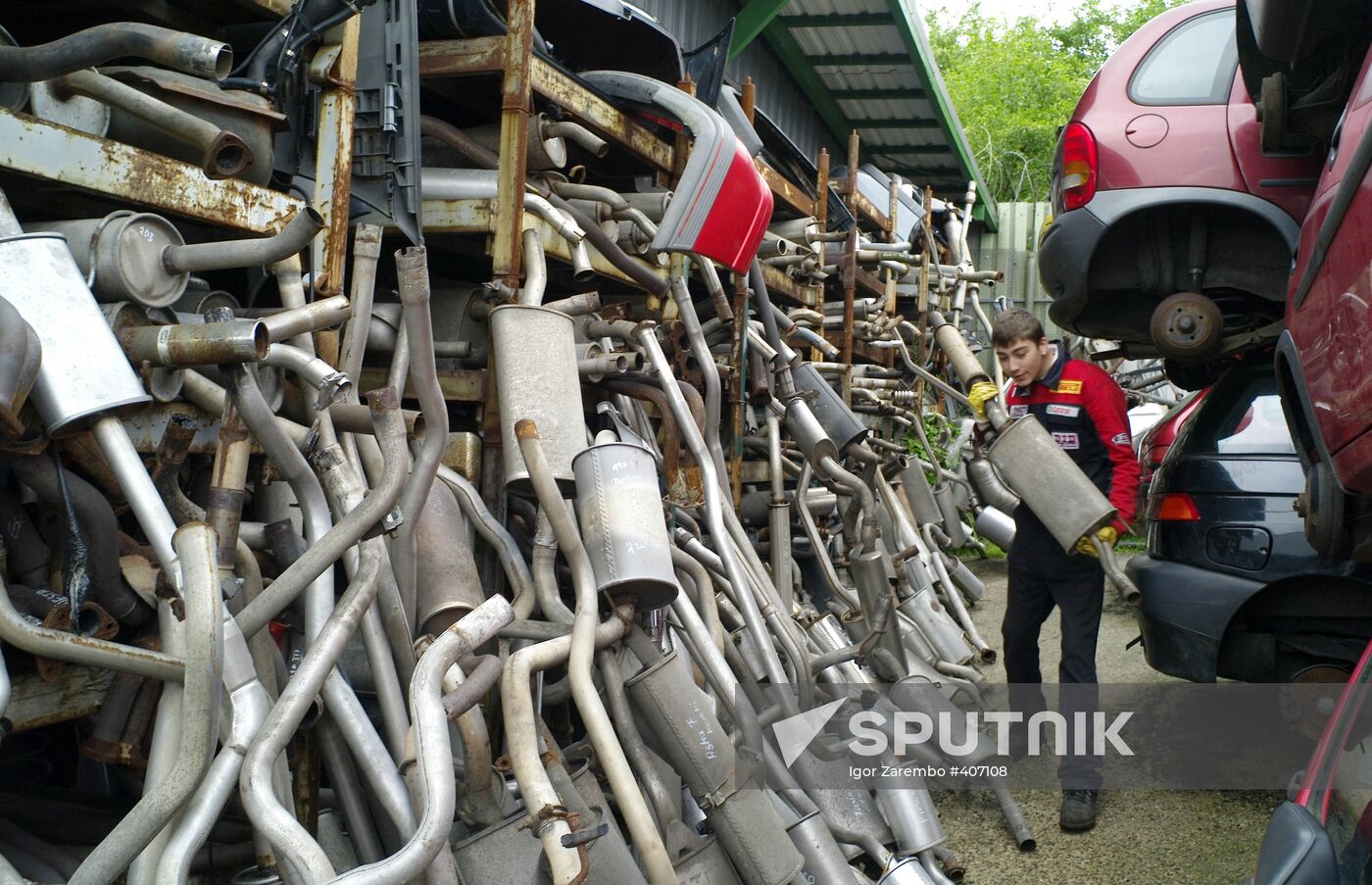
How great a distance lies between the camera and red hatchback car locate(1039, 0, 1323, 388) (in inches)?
147

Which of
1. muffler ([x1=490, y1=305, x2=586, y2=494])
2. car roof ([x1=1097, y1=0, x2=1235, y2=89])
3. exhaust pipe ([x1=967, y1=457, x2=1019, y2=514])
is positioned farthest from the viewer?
exhaust pipe ([x1=967, y1=457, x2=1019, y2=514])

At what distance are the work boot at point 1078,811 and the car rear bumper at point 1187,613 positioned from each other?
1.61ft

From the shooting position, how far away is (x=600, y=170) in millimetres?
4047

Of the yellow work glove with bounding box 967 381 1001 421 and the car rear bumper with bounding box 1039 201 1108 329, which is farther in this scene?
the car rear bumper with bounding box 1039 201 1108 329

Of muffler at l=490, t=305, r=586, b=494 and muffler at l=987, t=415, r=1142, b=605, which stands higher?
muffler at l=490, t=305, r=586, b=494

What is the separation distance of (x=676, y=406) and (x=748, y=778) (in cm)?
122

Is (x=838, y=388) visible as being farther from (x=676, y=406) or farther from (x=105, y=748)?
(x=105, y=748)

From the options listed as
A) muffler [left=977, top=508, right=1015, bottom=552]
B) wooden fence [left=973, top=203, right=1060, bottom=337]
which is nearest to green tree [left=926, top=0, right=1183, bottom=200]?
wooden fence [left=973, top=203, right=1060, bottom=337]

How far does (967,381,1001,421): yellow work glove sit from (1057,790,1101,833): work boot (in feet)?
3.99

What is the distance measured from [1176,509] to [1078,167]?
1.35 metres

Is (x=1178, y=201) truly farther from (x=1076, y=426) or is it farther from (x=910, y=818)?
(x=910, y=818)

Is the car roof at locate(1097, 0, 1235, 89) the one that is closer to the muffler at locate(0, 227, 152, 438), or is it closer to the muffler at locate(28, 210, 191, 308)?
the muffler at locate(28, 210, 191, 308)

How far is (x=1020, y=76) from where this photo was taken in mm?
24188

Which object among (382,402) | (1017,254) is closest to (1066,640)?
(382,402)
